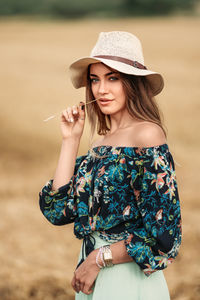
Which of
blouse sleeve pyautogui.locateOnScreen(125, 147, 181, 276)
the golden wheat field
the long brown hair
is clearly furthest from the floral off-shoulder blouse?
the golden wheat field

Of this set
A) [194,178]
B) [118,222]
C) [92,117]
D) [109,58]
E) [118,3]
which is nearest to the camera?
[118,222]

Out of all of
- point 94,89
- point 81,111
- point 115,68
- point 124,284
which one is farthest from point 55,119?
point 124,284

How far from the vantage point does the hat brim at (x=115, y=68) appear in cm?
114

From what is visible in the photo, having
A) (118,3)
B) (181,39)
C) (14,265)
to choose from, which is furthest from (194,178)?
(118,3)

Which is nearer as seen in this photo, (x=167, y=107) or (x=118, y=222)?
(x=118, y=222)

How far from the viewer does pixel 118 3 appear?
355 cm

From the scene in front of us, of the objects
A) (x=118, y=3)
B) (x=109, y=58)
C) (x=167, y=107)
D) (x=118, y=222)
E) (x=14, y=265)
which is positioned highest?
(x=118, y=3)

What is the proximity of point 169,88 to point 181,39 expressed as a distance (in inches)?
15.5

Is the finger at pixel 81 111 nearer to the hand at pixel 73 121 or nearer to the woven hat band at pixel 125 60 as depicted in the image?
the hand at pixel 73 121

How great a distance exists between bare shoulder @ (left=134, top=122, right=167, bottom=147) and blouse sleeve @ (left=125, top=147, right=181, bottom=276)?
0.03 m

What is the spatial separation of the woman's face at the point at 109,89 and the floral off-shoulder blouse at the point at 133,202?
0.40ft

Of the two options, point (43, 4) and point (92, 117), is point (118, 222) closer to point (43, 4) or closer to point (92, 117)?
point (92, 117)

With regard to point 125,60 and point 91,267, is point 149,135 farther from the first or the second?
point 91,267

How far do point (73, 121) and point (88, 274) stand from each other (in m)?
0.46
